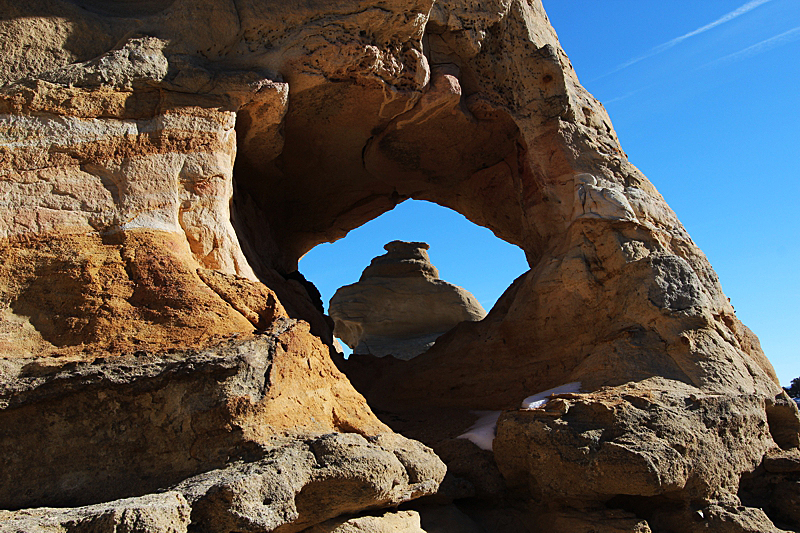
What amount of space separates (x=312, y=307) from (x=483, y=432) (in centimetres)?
214

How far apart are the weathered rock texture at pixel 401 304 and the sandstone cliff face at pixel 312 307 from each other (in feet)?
12.6

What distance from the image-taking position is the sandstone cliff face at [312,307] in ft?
10.5

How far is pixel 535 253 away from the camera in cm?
648

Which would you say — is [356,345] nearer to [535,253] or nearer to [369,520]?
[535,253]

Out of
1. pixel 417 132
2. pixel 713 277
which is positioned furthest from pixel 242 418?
pixel 713 277

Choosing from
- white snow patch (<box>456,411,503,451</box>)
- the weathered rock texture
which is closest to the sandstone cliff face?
white snow patch (<box>456,411,503,451</box>)

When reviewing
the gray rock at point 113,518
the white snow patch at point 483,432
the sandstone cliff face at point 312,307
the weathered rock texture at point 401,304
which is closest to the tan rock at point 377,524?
the sandstone cliff face at point 312,307

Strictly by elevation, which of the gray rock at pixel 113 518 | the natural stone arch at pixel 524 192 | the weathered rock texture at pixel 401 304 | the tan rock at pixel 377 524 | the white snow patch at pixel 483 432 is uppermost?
the weathered rock texture at pixel 401 304

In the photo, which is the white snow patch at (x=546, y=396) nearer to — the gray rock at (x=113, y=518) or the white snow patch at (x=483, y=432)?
the white snow patch at (x=483, y=432)

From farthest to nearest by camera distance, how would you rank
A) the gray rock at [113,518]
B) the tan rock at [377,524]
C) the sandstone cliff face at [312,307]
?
the tan rock at [377,524] → the sandstone cliff face at [312,307] → the gray rock at [113,518]

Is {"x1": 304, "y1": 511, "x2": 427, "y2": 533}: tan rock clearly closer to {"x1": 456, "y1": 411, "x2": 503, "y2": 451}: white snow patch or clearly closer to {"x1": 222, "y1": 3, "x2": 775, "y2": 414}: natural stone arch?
{"x1": 456, "y1": 411, "x2": 503, "y2": 451}: white snow patch

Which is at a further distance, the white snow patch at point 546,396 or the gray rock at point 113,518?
the white snow patch at point 546,396

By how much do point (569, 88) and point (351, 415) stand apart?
3834mm

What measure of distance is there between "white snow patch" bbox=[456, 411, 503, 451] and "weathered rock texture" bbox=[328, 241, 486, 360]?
16.1ft
